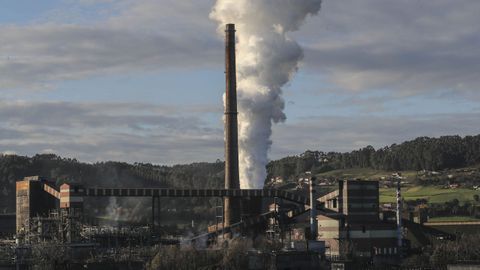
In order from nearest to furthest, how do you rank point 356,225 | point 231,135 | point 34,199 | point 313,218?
point 313,218 → point 356,225 → point 231,135 → point 34,199

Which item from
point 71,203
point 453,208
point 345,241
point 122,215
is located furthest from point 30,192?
point 453,208

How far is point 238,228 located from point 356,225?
17.0m

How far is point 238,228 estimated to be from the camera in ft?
411

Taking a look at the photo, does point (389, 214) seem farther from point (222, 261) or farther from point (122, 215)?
point (122, 215)

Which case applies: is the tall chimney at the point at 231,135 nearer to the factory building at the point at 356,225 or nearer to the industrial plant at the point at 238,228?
the industrial plant at the point at 238,228

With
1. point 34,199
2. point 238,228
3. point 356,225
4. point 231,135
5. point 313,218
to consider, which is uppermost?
point 231,135

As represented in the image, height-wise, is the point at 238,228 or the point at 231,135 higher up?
the point at 231,135

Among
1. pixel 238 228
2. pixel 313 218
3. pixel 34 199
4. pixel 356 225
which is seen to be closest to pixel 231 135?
pixel 238 228

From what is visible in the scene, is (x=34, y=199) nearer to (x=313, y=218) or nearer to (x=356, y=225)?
(x=313, y=218)

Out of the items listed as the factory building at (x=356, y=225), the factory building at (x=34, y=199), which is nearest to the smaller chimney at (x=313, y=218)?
the factory building at (x=356, y=225)

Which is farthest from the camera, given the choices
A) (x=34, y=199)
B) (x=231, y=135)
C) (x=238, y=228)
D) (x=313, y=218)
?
(x=34, y=199)

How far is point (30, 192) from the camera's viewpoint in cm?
13525

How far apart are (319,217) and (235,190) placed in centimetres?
1295

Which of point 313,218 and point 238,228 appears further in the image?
point 238,228
